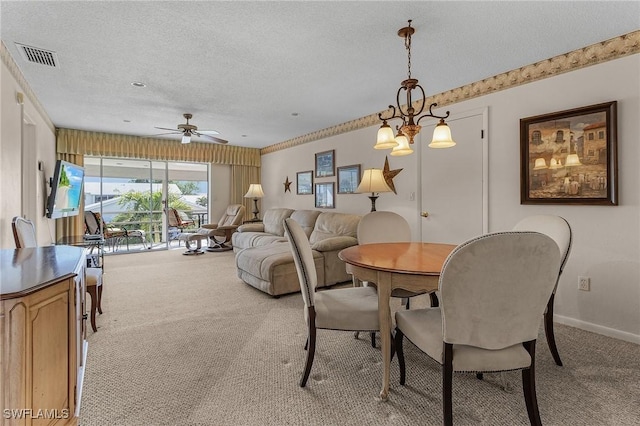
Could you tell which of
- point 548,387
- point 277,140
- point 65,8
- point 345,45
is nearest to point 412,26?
point 345,45

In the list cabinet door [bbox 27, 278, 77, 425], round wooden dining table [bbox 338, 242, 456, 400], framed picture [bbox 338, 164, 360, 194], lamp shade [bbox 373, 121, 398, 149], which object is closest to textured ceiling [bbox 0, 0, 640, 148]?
lamp shade [bbox 373, 121, 398, 149]

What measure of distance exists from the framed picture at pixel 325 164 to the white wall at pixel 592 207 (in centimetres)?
227

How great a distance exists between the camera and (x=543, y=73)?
2959mm

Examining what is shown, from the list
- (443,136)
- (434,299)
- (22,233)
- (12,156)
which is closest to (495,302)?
(443,136)

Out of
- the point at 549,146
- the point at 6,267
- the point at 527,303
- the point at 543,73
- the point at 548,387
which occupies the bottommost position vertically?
the point at 548,387

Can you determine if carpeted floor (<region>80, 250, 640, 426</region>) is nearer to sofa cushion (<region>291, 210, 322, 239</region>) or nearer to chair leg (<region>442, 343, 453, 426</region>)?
chair leg (<region>442, 343, 453, 426</region>)

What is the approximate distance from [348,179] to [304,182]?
132cm

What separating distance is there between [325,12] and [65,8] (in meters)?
1.71

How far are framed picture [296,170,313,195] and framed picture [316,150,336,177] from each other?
275 mm

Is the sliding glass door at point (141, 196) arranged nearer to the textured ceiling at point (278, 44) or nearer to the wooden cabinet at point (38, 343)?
the textured ceiling at point (278, 44)

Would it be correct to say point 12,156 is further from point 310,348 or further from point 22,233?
point 310,348

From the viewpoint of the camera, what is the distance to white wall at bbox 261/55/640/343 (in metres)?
2.49

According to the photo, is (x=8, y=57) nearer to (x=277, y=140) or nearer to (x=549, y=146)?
(x=277, y=140)

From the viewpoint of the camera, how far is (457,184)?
3.68 m
